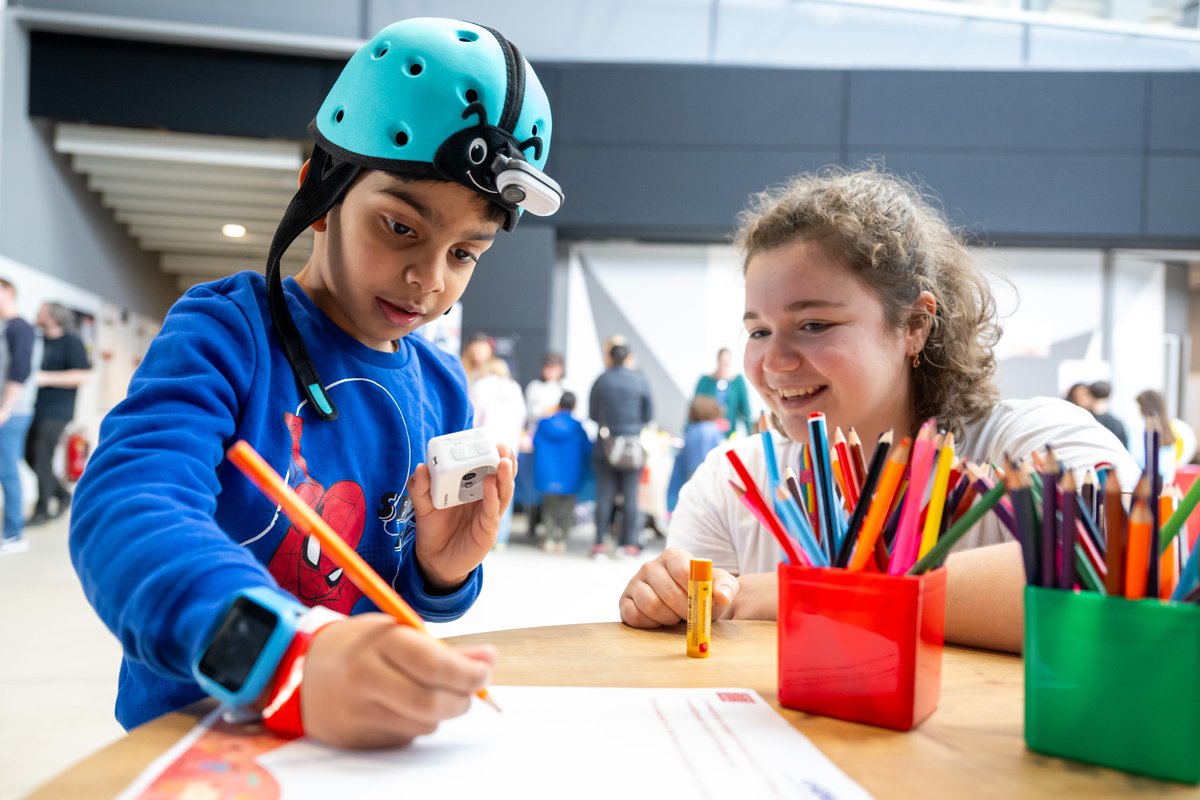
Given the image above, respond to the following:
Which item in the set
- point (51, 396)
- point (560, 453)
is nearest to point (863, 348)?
point (560, 453)

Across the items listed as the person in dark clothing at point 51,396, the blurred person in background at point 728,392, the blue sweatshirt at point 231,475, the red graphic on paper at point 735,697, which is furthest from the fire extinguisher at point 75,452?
the red graphic on paper at point 735,697

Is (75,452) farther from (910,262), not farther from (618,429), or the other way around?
(910,262)

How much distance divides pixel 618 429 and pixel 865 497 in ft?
15.6

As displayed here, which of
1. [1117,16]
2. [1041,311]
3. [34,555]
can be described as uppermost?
[1117,16]

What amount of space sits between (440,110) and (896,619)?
2.10ft

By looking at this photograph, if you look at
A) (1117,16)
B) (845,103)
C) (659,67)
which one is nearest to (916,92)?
A: (845,103)

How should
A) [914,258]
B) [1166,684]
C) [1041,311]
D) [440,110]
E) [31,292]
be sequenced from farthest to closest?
[1041,311] → [31,292] → [914,258] → [440,110] → [1166,684]

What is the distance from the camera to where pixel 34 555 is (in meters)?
4.55

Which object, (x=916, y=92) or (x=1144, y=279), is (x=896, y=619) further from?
(x=1144, y=279)

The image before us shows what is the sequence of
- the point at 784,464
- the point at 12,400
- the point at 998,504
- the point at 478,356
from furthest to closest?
1. the point at 478,356
2. the point at 12,400
3. the point at 784,464
4. the point at 998,504

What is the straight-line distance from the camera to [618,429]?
5379mm

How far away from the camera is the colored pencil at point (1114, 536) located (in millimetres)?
533

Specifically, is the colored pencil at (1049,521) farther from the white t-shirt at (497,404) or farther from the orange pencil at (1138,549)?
the white t-shirt at (497,404)

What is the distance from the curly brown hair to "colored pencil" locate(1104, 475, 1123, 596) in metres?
0.77
